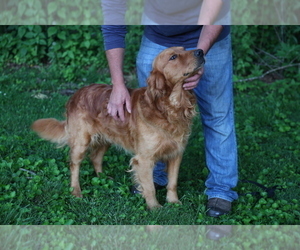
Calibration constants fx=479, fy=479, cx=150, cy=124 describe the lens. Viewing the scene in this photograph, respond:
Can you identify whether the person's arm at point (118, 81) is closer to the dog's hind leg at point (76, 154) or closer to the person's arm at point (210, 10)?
the dog's hind leg at point (76, 154)

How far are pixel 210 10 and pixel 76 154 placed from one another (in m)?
1.69

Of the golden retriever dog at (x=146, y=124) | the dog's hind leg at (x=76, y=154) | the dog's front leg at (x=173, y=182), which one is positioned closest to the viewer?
the golden retriever dog at (x=146, y=124)

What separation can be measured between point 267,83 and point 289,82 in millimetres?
352

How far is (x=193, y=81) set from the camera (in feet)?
10.9

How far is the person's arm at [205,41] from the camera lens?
3297 millimetres

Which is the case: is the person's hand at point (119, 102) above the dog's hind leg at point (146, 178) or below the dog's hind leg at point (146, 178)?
above

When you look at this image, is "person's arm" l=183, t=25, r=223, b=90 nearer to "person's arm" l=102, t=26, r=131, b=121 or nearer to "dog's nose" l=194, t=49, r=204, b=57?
"dog's nose" l=194, t=49, r=204, b=57

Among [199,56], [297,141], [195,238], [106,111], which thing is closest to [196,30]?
[199,56]

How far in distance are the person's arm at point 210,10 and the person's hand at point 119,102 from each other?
2.61 feet

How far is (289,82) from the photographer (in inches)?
304

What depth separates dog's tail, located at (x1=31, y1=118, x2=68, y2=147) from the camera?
4.25 m

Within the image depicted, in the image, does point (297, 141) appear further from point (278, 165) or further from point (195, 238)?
point (195, 238)

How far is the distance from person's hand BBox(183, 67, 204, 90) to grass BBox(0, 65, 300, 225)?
3.12 ft

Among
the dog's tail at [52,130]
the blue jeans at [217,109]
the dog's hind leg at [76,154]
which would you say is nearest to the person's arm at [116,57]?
the blue jeans at [217,109]
